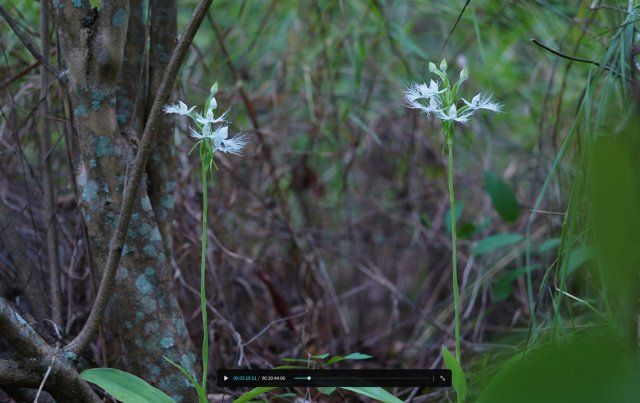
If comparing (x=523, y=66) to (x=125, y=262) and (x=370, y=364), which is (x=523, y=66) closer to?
(x=370, y=364)

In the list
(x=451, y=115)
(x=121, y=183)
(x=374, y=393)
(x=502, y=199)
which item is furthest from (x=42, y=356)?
(x=502, y=199)

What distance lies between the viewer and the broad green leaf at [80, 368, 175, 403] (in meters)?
1.13

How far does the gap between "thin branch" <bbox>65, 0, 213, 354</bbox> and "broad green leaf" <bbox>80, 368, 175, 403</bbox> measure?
63mm

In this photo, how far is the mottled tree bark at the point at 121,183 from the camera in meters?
1.24

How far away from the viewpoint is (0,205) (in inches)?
59.1

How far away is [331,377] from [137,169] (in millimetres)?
508

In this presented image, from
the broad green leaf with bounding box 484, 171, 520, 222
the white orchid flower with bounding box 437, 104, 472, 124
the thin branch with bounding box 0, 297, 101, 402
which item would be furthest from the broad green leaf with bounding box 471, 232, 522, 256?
the thin branch with bounding box 0, 297, 101, 402

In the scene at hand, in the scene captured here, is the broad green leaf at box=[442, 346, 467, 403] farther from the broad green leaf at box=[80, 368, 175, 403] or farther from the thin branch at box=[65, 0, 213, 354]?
the thin branch at box=[65, 0, 213, 354]

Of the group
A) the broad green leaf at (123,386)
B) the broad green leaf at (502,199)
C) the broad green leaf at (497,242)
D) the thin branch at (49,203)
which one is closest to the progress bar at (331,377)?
the broad green leaf at (123,386)

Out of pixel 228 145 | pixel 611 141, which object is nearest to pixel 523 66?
pixel 228 145

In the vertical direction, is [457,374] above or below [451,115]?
below

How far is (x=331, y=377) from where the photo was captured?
1184 mm

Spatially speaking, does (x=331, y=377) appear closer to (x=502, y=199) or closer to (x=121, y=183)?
(x=121, y=183)

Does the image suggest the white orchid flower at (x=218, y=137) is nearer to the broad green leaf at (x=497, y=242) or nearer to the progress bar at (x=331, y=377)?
the progress bar at (x=331, y=377)
